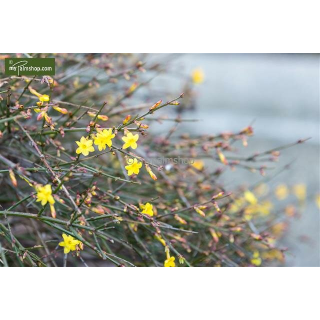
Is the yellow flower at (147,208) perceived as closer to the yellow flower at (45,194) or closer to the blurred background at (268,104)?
the yellow flower at (45,194)

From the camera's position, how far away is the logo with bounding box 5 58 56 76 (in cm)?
75

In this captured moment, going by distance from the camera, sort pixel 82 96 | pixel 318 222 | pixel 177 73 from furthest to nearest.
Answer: pixel 318 222 < pixel 177 73 < pixel 82 96

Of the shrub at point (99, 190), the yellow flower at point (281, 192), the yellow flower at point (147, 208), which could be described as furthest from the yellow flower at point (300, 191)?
the yellow flower at point (147, 208)

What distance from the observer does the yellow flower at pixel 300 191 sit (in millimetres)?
1397

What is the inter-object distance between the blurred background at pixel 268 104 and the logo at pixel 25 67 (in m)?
0.72

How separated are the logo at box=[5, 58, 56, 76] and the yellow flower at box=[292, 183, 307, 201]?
36.4 inches

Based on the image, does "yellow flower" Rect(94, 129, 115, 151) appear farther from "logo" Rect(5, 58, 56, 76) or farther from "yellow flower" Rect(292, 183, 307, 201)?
"yellow flower" Rect(292, 183, 307, 201)

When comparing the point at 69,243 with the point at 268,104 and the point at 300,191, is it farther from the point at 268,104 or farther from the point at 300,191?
the point at 268,104

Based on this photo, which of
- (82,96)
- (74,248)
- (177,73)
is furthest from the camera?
(177,73)

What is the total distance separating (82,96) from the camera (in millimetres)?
1014

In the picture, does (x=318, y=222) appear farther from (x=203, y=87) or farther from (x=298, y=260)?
A: (x=203, y=87)

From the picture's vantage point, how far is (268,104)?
151cm
